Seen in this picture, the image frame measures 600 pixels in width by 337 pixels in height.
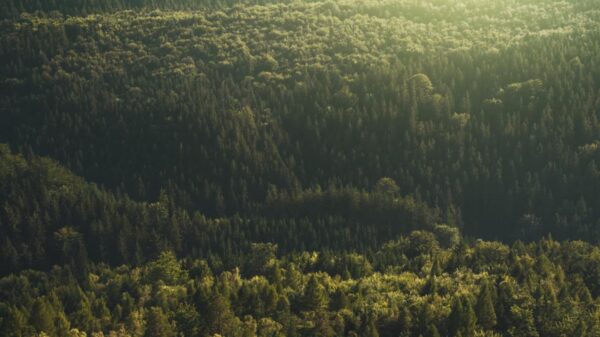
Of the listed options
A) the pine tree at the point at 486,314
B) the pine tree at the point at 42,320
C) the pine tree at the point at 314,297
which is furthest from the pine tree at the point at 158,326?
the pine tree at the point at 486,314

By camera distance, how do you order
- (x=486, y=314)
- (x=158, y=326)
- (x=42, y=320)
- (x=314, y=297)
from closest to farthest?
(x=158, y=326)
(x=42, y=320)
(x=486, y=314)
(x=314, y=297)

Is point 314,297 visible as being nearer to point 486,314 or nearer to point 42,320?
point 486,314

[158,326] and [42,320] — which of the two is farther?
[42,320]

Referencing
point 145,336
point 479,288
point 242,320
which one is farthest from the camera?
point 479,288

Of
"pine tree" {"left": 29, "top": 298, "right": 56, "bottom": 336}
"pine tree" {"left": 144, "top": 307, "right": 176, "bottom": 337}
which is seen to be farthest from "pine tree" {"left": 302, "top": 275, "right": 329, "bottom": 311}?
"pine tree" {"left": 29, "top": 298, "right": 56, "bottom": 336}

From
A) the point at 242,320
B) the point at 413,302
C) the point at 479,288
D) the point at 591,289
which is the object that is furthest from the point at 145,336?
the point at 591,289

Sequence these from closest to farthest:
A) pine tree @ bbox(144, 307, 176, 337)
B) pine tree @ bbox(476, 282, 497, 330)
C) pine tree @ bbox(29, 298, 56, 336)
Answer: pine tree @ bbox(144, 307, 176, 337)
pine tree @ bbox(29, 298, 56, 336)
pine tree @ bbox(476, 282, 497, 330)

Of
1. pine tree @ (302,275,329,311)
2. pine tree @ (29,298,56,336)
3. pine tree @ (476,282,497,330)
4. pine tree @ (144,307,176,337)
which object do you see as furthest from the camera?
pine tree @ (302,275,329,311)

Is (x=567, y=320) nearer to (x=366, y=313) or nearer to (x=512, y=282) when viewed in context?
(x=512, y=282)

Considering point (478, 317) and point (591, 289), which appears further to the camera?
point (591, 289)

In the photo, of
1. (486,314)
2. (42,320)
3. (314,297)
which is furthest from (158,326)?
(486,314)

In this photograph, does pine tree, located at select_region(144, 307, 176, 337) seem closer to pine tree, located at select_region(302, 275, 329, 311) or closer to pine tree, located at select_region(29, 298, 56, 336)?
pine tree, located at select_region(29, 298, 56, 336)
